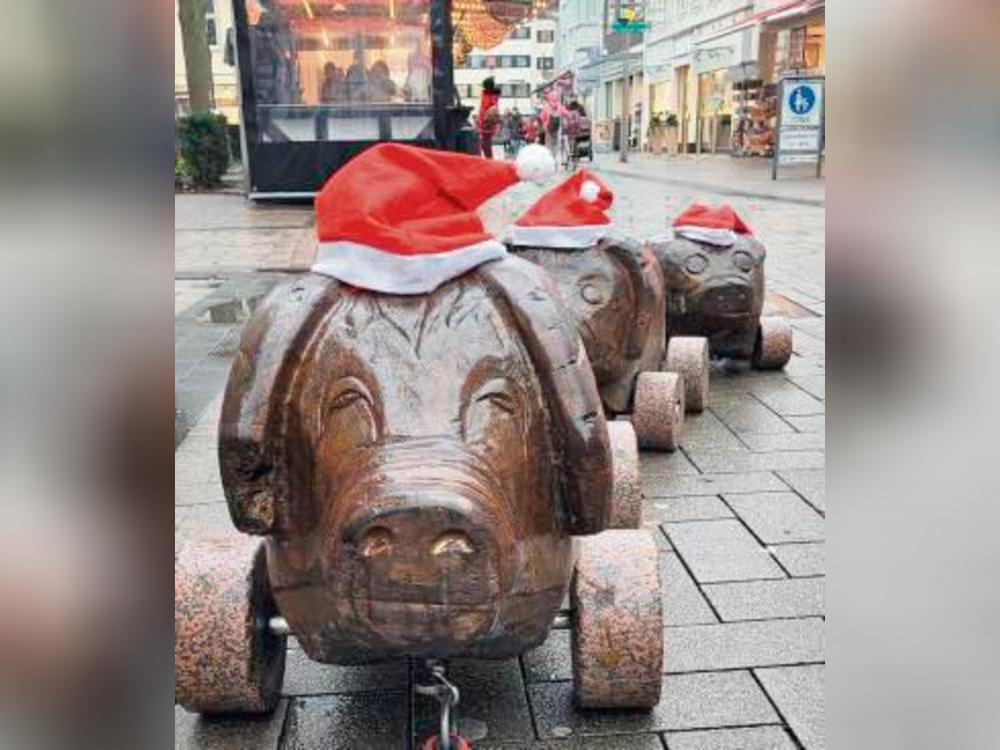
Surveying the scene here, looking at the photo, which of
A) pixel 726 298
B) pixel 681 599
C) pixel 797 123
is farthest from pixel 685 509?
pixel 797 123

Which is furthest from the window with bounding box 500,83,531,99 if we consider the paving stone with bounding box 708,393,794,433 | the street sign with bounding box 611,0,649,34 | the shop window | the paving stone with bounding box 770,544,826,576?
the paving stone with bounding box 770,544,826,576

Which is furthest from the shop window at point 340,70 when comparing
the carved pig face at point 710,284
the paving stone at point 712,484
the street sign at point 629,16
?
the street sign at point 629,16

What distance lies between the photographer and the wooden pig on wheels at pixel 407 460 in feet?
6.70

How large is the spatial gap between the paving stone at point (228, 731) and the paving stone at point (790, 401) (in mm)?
3469

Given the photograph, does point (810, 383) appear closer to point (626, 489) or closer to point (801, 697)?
Result: point (626, 489)

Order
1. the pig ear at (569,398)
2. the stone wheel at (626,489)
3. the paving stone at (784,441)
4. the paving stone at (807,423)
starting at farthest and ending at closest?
the paving stone at (807,423)
the paving stone at (784,441)
the stone wheel at (626,489)
the pig ear at (569,398)

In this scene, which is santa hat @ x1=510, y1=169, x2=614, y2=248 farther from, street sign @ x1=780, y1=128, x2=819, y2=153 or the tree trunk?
the tree trunk

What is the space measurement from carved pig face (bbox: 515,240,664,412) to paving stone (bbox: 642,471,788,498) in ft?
1.39

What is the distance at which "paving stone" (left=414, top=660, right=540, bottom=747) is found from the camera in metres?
2.59

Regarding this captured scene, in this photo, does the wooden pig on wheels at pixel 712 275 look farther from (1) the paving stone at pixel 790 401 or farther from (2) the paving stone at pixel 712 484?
(2) the paving stone at pixel 712 484
